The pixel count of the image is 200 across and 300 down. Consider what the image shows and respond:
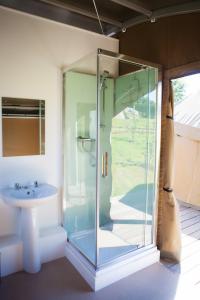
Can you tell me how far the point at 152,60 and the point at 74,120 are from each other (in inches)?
44.6

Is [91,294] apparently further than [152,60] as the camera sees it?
No

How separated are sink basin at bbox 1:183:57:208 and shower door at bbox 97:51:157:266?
2.07 ft

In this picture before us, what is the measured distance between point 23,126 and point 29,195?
735 mm

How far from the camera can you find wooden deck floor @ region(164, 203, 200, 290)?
98.2 inches

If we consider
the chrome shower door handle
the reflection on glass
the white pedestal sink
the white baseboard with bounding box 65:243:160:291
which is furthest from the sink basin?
the white baseboard with bounding box 65:243:160:291

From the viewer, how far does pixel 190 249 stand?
302 centimetres

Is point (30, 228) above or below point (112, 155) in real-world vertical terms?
below

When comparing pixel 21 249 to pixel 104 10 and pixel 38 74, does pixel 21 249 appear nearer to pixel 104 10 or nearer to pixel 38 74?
pixel 38 74

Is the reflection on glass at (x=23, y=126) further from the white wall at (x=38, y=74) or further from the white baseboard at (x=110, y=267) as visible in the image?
the white baseboard at (x=110, y=267)

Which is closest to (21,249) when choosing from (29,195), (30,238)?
(30,238)

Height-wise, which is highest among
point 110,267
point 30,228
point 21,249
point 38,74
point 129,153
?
point 38,74

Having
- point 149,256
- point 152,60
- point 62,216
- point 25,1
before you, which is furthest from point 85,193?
point 25,1

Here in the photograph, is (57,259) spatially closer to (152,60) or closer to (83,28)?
(152,60)

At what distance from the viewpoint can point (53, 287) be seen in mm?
2252
